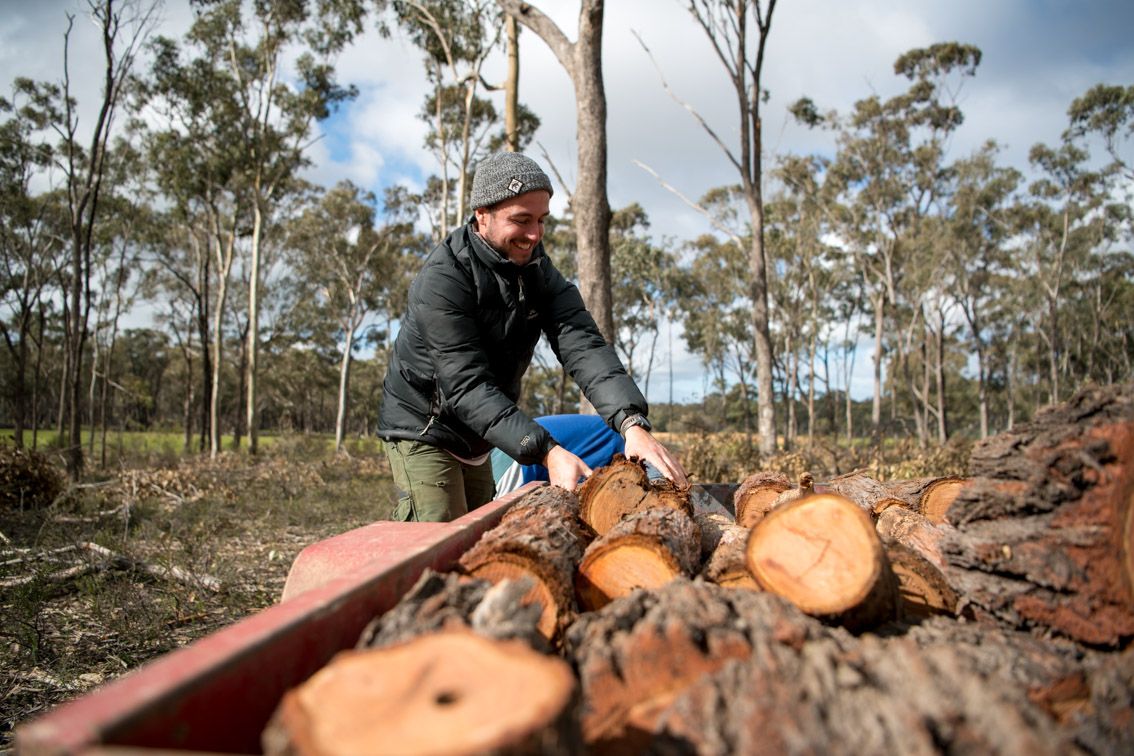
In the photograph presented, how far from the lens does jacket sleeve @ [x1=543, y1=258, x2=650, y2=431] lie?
2.56 meters

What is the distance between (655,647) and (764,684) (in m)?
0.18

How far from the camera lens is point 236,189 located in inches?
694

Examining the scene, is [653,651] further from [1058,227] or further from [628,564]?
[1058,227]

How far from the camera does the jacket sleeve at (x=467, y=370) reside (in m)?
2.15

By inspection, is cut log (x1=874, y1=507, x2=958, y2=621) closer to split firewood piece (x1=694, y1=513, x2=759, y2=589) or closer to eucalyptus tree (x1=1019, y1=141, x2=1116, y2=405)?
split firewood piece (x1=694, y1=513, x2=759, y2=589)

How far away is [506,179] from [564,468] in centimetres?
110

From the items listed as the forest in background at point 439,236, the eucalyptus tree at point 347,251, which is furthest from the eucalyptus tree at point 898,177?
the eucalyptus tree at point 347,251

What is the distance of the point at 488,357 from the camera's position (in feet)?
8.41

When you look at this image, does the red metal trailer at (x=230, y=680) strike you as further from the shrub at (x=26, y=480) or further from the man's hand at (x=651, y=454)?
the shrub at (x=26, y=480)

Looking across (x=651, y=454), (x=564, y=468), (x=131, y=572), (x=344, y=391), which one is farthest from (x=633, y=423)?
(x=344, y=391)

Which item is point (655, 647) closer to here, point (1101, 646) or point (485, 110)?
point (1101, 646)

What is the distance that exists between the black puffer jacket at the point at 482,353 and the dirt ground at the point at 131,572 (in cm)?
180

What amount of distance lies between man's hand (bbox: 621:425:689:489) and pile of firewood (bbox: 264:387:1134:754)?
0.38 meters

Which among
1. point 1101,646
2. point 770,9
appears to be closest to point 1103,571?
point 1101,646
